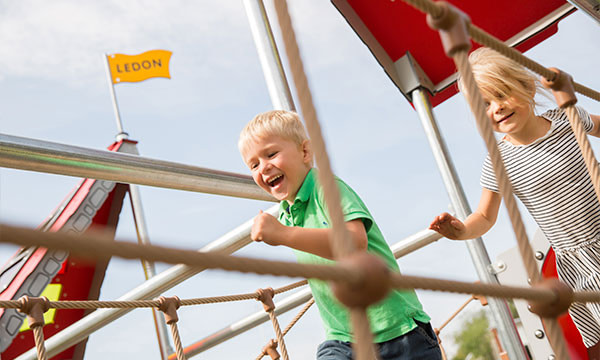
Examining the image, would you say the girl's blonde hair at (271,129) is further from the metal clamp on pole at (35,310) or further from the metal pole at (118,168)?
the metal clamp on pole at (35,310)

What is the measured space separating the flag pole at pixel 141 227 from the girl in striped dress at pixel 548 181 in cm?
160

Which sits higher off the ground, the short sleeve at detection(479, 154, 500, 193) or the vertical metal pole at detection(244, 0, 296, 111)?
the vertical metal pole at detection(244, 0, 296, 111)

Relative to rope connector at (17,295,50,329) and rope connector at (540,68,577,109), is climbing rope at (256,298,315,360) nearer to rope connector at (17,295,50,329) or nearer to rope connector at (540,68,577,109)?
rope connector at (17,295,50,329)

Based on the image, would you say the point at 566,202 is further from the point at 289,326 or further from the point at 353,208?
the point at 289,326

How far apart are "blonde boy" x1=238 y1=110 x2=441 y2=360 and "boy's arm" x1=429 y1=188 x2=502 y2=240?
5.4 inches

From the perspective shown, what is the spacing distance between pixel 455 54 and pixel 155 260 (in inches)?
14.7

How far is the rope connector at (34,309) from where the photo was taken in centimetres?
96

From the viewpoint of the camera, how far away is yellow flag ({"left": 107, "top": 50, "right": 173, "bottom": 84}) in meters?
5.24

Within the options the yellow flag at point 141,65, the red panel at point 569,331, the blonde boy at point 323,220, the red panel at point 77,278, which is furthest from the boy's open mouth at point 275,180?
the yellow flag at point 141,65

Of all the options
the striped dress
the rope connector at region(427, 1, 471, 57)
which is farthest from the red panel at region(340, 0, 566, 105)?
the rope connector at region(427, 1, 471, 57)

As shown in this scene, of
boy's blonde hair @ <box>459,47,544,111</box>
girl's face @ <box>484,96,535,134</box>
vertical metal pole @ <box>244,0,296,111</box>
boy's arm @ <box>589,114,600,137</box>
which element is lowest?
boy's arm @ <box>589,114,600,137</box>

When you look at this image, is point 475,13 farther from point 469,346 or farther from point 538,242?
point 469,346

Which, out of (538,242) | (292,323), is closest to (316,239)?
(292,323)

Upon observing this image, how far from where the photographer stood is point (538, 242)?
60.9 inches
